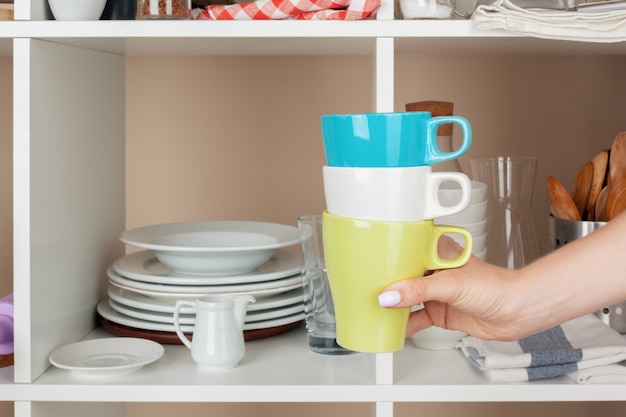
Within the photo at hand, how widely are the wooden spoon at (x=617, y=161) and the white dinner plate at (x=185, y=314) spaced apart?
0.50 m

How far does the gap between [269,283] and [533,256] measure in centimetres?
40

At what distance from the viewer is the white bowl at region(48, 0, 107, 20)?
1.01 m

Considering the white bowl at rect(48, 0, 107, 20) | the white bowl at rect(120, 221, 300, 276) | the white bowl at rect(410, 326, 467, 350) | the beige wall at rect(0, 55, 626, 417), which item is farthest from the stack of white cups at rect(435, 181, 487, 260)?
the white bowl at rect(48, 0, 107, 20)

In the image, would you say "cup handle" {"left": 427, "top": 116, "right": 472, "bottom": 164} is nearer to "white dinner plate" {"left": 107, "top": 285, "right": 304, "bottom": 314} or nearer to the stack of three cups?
the stack of three cups

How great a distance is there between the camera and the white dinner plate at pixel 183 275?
1.16m

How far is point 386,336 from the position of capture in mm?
762

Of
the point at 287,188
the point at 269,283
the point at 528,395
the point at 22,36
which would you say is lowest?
the point at 528,395

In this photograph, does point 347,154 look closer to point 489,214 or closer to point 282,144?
point 489,214

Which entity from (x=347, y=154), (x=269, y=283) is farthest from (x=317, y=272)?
(x=347, y=154)

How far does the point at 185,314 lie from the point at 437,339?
0.36 m

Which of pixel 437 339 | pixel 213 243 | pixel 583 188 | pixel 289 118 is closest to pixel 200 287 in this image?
pixel 213 243

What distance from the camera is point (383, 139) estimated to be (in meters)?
0.70

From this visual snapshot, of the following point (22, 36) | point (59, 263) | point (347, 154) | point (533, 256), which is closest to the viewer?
point (347, 154)

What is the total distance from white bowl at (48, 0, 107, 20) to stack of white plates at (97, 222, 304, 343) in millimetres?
372
